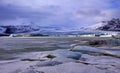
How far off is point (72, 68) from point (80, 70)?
31 cm

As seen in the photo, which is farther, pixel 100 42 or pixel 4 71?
pixel 100 42

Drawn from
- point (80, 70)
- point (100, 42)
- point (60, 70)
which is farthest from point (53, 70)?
point (100, 42)

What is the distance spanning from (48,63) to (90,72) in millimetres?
1950

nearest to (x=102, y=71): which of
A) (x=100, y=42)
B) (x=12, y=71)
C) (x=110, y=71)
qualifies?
(x=110, y=71)

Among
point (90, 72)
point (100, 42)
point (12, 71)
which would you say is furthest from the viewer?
point (100, 42)

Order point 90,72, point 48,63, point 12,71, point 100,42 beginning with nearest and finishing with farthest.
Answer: point 90,72 < point 12,71 < point 48,63 < point 100,42

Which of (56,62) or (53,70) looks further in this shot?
(56,62)

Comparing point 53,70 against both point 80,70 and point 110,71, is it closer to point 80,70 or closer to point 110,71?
point 80,70

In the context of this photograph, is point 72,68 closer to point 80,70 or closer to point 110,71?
point 80,70

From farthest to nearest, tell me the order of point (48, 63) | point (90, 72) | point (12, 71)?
point (48, 63)
point (12, 71)
point (90, 72)

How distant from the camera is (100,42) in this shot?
2778 cm

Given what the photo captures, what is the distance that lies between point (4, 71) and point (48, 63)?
163 centimetres

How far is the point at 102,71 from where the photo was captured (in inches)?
286

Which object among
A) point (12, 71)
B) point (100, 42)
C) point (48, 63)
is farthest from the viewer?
point (100, 42)
